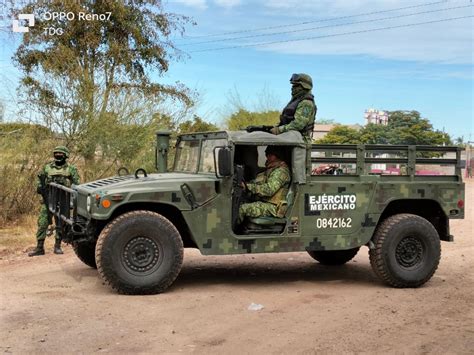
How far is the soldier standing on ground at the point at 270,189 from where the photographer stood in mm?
6902

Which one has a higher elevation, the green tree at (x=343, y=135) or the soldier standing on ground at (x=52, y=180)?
the green tree at (x=343, y=135)

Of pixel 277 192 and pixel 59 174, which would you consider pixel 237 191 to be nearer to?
pixel 277 192

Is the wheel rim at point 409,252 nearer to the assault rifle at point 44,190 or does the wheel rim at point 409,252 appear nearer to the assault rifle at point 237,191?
the assault rifle at point 237,191

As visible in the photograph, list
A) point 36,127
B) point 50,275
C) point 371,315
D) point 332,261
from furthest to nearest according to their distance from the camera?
point 36,127 → point 332,261 → point 50,275 → point 371,315

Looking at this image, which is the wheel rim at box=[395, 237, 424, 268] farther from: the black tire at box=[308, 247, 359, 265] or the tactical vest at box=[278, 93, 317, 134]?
the tactical vest at box=[278, 93, 317, 134]

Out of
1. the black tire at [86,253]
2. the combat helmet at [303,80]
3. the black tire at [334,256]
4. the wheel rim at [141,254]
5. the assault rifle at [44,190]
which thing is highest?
the combat helmet at [303,80]

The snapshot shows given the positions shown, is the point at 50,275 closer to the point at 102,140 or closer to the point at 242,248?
the point at 242,248

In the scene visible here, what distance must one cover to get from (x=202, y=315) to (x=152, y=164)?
8.39m

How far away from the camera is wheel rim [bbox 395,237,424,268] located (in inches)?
292

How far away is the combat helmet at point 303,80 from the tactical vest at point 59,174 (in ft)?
12.3

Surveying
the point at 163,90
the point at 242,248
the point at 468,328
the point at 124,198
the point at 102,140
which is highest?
the point at 163,90

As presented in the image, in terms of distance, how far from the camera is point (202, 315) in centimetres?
583

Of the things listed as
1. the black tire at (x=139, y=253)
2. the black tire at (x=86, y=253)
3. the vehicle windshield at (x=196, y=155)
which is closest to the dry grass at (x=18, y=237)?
the black tire at (x=86, y=253)

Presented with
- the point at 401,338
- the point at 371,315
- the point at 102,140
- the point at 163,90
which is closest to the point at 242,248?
the point at 371,315
